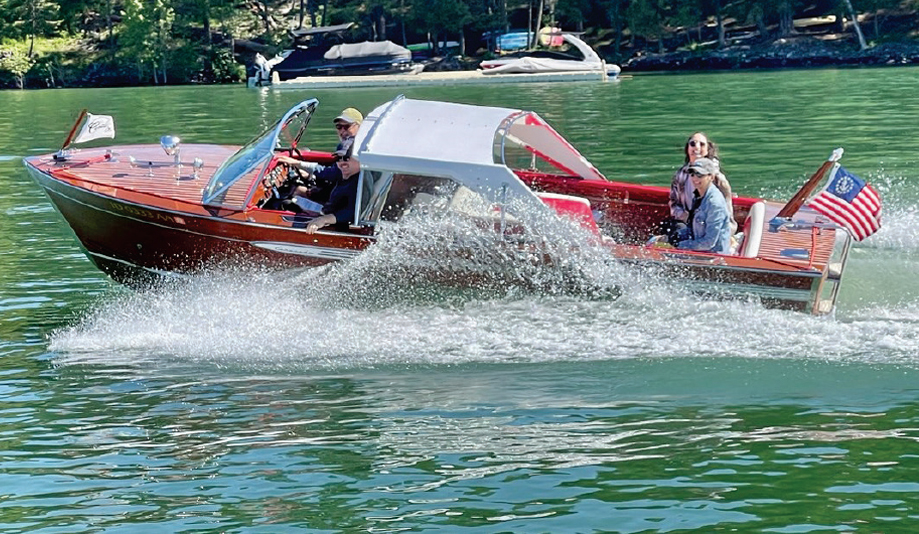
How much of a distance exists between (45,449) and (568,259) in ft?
15.1

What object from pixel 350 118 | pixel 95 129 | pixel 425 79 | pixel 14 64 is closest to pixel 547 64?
pixel 425 79

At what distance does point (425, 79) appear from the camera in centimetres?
5791

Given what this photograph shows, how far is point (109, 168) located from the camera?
12.9 meters

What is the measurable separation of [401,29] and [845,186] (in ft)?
223

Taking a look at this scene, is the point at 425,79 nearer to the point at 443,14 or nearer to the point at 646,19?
the point at 443,14

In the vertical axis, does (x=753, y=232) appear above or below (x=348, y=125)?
below

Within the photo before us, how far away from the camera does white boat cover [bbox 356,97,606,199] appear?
1062 centimetres

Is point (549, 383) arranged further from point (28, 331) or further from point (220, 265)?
point (28, 331)

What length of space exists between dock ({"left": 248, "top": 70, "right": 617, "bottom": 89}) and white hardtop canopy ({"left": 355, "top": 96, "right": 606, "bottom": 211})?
4468 centimetres

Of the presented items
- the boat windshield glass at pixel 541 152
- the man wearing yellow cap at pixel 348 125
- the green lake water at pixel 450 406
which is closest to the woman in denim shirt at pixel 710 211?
the green lake water at pixel 450 406

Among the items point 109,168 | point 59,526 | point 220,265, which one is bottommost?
point 59,526

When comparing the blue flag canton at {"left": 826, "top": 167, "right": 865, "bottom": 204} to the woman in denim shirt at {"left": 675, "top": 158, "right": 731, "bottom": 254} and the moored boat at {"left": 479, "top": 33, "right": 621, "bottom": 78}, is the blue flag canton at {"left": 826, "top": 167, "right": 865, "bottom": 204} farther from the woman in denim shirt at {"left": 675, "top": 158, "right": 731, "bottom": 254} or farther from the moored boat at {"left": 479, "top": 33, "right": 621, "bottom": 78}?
the moored boat at {"left": 479, "top": 33, "right": 621, "bottom": 78}

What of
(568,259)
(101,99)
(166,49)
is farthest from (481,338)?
(166,49)

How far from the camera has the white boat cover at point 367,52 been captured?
64.8 meters
